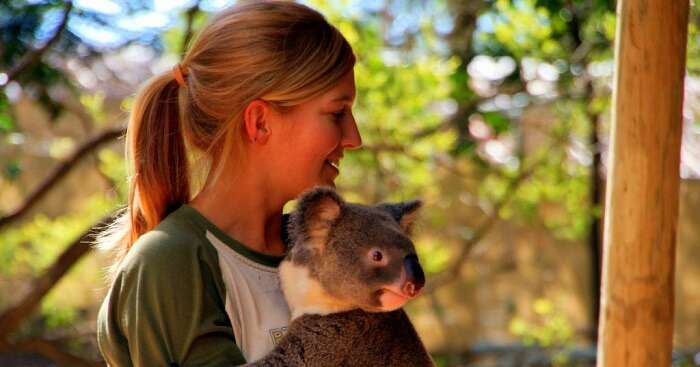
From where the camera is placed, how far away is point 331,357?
1732mm

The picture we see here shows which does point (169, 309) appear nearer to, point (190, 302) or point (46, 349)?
point (190, 302)

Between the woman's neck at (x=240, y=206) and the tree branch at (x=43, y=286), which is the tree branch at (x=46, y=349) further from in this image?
the woman's neck at (x=240, y=206)

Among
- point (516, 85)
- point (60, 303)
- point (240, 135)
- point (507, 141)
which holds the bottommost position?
point (60, 303)

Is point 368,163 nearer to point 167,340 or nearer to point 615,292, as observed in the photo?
point 615,292

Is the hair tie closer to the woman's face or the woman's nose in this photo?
the woman's face

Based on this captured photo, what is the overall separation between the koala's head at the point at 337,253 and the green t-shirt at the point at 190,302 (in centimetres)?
7

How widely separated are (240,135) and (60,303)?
422 cm

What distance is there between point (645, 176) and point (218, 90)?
0.80 meters

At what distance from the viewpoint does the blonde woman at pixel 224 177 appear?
1.60 metres

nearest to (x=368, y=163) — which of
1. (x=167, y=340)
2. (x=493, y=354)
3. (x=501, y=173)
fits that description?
(x=501, y=173)

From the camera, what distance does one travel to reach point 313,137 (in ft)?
5.83

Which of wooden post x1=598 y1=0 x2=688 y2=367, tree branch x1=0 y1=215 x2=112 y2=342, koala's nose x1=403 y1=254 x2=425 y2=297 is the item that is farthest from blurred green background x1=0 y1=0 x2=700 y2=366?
koala's nose x1=403 y1=254 x2=425 y2=297

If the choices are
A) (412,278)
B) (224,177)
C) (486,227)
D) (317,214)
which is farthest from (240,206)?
(486,227)

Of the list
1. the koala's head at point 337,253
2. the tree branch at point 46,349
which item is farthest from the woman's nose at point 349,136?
the tree branch at point 46,349
